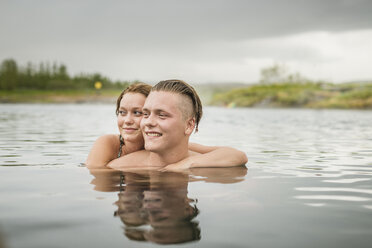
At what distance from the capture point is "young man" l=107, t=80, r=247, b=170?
4.96 meters

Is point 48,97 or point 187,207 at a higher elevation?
point 187,207

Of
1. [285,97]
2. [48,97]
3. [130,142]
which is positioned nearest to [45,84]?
[48,97]

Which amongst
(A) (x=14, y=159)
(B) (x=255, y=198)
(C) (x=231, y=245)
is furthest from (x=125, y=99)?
(C) (x=231, y=245)

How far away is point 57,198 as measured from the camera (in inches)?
157

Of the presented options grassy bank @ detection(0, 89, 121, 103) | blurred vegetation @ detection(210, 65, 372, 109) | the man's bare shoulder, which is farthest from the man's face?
grassy bank @ detection(0, 89, 121, 103)

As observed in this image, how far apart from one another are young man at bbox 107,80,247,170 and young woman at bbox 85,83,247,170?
0.47ft

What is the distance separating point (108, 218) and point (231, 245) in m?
1.06

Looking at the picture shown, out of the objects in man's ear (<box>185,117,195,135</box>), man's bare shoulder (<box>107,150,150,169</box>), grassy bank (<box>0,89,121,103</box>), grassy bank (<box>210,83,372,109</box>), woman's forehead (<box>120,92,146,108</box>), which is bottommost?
grassy bank (<box>0,89,121,103</box>)

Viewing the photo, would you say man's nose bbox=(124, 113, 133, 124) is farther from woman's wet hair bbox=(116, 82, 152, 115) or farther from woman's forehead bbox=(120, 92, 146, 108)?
woman's wet hair bbox=(116, 82, 152, 115)

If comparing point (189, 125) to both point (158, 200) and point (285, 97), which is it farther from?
point (285, 97)

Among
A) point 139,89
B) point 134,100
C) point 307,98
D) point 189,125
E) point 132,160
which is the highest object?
point 139,89

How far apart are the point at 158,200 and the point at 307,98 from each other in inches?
2901

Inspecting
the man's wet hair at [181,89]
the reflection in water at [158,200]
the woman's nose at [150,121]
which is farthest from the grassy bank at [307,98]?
the woman's nose at [150,121]

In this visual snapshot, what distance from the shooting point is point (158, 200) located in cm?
373
